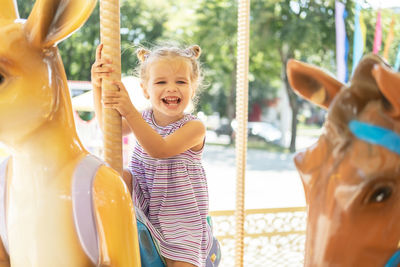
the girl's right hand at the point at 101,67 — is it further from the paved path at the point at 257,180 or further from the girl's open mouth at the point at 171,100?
the paved path at the point at 257,180

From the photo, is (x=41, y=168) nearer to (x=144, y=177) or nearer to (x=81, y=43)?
(x=144, y=177)

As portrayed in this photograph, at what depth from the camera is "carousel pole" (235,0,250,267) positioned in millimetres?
1591

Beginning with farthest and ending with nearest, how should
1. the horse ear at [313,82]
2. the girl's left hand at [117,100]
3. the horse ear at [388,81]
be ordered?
the girl's left hand at [117,100] → the horse ear at [313,82] → the horse ear at [388,81]

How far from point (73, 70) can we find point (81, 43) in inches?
20.9

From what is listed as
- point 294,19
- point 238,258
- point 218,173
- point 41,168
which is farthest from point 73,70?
point 41,168

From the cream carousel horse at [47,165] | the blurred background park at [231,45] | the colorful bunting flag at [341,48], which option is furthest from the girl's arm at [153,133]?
the blurred background park at [231,45]

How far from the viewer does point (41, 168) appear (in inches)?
31.9

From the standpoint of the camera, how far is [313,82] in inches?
27.0

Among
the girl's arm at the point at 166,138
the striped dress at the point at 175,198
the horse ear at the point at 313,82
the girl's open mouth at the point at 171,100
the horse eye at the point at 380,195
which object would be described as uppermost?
the horse ear at the point at 313,82

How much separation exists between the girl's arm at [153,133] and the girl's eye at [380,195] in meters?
0.61

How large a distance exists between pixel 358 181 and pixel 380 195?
38 mm

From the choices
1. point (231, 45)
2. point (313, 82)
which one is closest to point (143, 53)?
point (313, 82)

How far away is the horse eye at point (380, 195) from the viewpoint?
572mm

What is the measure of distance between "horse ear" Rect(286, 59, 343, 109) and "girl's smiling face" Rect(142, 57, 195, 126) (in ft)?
1.80
